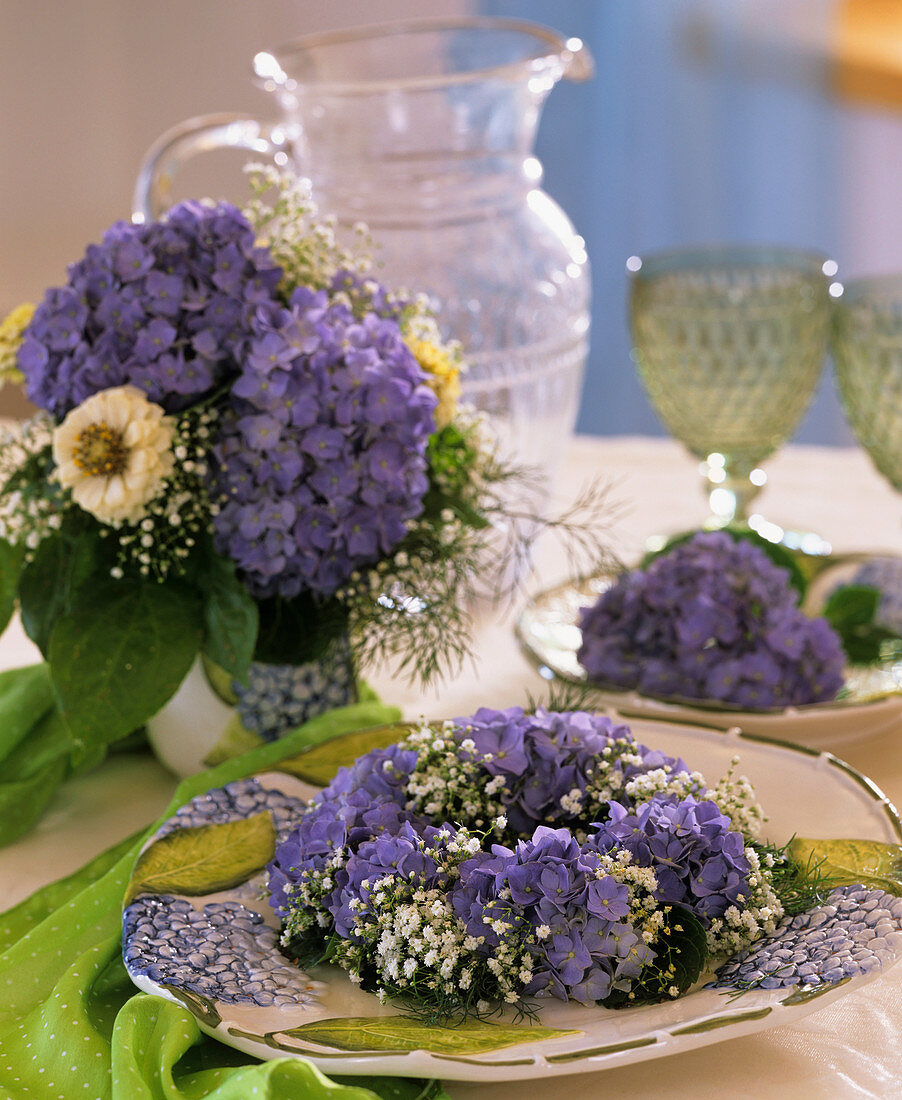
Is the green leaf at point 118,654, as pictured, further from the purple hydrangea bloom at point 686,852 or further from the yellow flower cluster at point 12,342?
the purple hydrangea bloom at point 686,852

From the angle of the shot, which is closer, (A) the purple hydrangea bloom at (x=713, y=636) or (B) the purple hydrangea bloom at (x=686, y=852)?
(B) the purple hydrangea bloom at (x=686, y=852)

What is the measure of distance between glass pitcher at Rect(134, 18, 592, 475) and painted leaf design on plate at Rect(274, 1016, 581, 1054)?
448 mm

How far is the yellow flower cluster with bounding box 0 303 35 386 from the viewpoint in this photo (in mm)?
563

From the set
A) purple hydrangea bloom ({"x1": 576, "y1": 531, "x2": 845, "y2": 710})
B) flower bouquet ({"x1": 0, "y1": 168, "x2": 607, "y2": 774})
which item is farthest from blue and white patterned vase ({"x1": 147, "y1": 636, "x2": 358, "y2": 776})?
purple hydrangea bloom ({"x1": 576, "y1": 531, "x2": 845, "y2": 710})

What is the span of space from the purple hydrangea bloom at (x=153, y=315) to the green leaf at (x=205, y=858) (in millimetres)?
175

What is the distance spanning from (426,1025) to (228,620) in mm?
219

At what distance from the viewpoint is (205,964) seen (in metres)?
0.39

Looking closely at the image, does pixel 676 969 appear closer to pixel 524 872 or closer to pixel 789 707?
pixel 524 872

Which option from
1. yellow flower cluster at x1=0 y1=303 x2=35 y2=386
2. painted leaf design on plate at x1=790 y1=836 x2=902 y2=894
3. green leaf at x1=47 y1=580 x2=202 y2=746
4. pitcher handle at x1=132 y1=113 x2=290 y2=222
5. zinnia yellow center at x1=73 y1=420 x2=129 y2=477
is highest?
pitcher handle at x1=132 y1=113 x2=290 y2=222

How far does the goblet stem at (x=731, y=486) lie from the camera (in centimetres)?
84

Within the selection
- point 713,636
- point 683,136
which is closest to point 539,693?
point 713,636

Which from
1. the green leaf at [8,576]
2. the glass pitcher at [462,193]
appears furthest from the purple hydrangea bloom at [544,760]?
the glass pitcher at [462,193]

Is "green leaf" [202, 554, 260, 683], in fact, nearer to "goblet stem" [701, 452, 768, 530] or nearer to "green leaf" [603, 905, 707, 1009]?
"green leaf" [603, 905, 707, 1009]

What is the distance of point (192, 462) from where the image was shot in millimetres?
518
